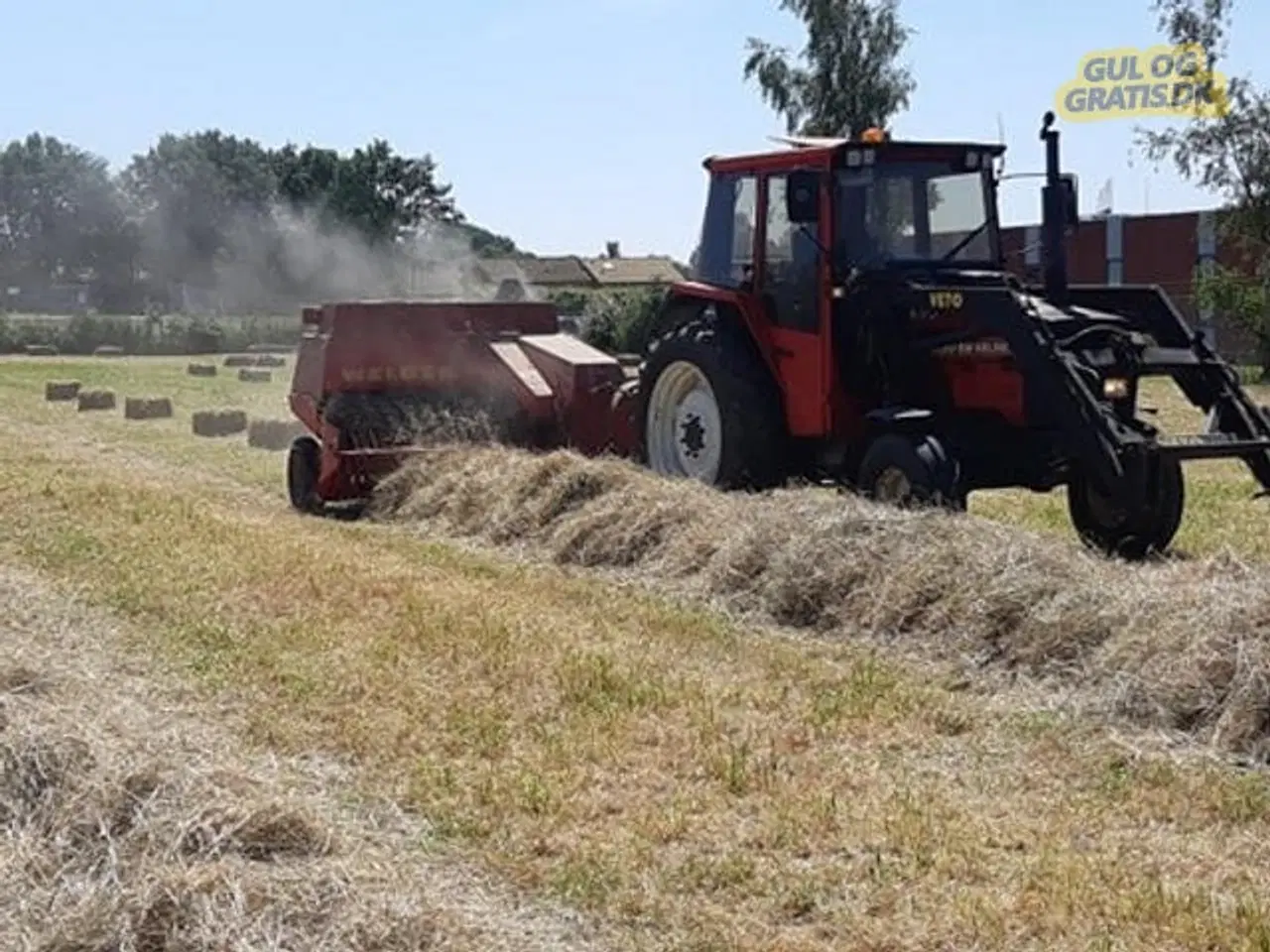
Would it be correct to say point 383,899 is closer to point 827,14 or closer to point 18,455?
point 18,455

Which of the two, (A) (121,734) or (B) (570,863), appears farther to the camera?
(A) (121,734)

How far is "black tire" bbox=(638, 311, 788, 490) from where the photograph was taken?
9.70 meters

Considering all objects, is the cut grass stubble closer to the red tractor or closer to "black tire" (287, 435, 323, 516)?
the red tractor

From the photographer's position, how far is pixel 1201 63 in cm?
3158

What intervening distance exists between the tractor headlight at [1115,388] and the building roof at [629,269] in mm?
49757

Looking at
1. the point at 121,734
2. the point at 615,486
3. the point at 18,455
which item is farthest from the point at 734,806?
the point at 18,455

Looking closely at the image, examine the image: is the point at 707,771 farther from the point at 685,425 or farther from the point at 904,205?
the point at 685,425

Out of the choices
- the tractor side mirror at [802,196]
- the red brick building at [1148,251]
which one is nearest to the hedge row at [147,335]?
the red brick building at [1148,251]

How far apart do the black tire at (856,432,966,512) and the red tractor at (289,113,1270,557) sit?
0.03 feet

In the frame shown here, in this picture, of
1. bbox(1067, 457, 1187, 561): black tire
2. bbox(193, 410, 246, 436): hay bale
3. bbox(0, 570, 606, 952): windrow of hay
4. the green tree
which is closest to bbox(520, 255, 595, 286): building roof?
the green tree

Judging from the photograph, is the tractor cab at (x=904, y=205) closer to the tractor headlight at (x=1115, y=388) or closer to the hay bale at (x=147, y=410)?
the tractor headlight at (x=1115, y=388)

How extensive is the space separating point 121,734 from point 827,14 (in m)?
36.0

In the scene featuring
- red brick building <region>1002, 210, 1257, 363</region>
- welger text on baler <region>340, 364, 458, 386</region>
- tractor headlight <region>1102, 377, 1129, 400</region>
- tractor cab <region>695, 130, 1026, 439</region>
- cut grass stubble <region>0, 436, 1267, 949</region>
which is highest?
red brick building <region>1002, 210, 1257, 363</region>

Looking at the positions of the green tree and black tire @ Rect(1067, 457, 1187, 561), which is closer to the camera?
black tire @ Rect(1067, 457, 1187, 561)
